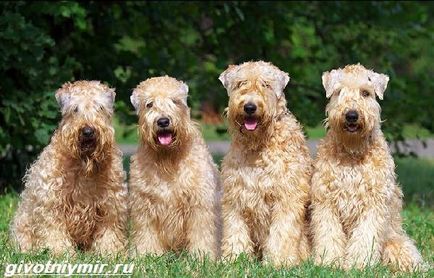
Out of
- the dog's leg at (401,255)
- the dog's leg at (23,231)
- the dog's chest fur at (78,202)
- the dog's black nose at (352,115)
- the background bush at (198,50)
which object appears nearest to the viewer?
the dog's black nose at (352,115)

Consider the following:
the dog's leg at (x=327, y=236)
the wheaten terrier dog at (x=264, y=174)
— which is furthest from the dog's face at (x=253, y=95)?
the dog's leg at (x=327, y=236)

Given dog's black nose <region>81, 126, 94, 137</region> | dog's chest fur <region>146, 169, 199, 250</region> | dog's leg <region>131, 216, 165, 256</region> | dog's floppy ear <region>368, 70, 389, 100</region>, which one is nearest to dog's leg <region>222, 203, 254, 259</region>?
dog's chest fur <region>146, 169, 199, 250</region>

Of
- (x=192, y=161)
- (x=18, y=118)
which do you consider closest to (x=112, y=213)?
(x=192, y=161)

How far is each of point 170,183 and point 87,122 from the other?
2.72 feet

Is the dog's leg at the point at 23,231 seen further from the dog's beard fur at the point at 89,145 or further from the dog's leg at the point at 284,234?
the dog's leg at the point at 284,234

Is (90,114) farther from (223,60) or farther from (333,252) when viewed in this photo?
(223,60)

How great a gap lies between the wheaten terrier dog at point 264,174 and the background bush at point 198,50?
12.9ft

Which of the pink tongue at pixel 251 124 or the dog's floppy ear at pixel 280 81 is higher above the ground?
the dog's floppy ear at pixel 280 81

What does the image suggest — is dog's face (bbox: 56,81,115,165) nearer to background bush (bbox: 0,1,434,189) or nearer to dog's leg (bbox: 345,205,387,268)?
dog's leg (bbox: 345,205,387,268)

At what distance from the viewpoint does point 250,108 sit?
25.4ft

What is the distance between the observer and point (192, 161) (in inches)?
317

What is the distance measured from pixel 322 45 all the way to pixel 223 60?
1765 mm

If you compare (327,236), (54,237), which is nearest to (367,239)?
(327,236)

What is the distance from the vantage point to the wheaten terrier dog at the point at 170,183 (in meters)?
7.91
